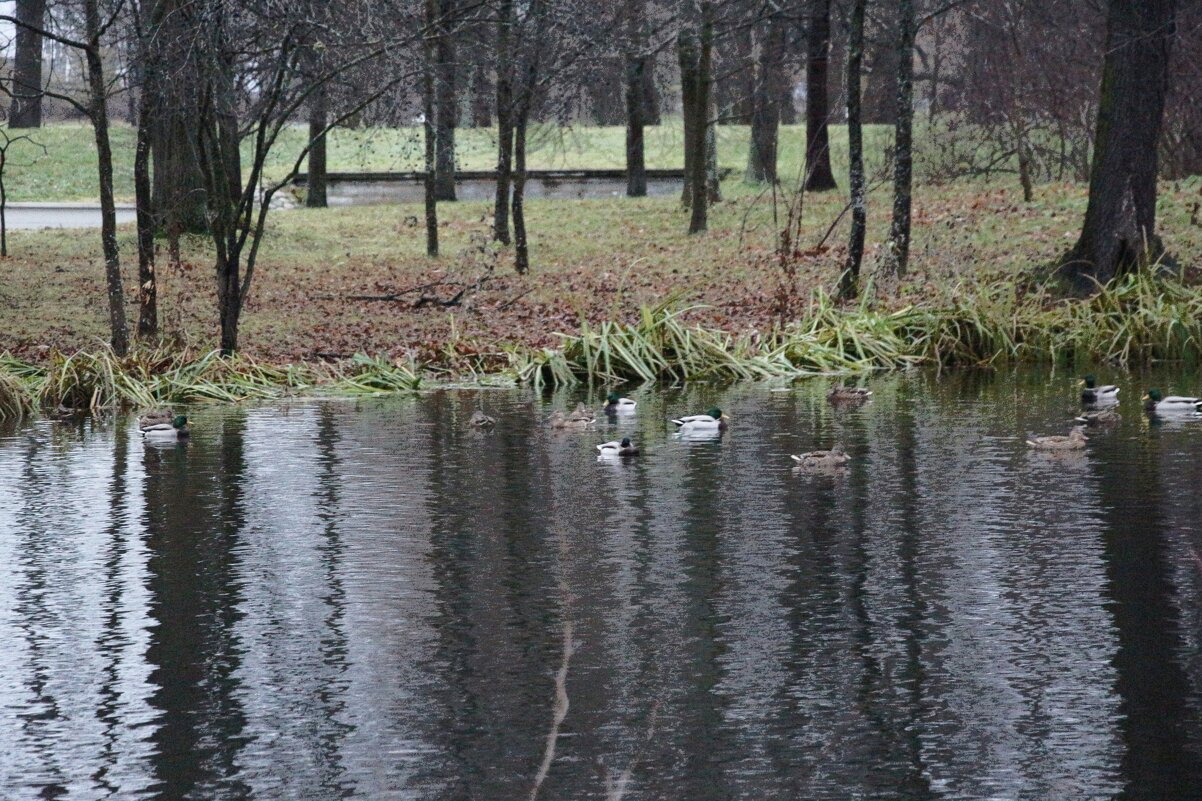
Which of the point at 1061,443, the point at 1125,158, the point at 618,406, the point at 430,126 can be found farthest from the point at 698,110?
the point at 1061,443

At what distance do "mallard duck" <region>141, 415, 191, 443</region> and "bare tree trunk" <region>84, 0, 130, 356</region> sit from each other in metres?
3.37

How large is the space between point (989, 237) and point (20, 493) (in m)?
20.4

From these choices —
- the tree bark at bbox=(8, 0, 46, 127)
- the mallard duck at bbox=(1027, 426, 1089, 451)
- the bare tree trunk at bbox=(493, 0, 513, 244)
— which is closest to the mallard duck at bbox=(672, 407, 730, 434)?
the mallard duck at bbox=(1027, 426, 1089, 451)

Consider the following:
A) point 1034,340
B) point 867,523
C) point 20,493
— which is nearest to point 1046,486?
point 867,523

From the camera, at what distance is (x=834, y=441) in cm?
1356

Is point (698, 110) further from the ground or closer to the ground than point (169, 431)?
further from the ground

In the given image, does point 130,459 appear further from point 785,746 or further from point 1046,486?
point 785,746

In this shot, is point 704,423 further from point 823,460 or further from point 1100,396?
point 1100,396

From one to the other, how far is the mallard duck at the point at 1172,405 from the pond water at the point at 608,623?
1519mm

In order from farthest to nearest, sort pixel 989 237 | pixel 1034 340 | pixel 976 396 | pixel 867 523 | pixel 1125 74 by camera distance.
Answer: pixel 989 237 → pixel 1125 74 → pixel 1034 340 → pixel 976 396 → pixel 867 523

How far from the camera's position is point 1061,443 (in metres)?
12.7

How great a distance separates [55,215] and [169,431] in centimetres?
2718

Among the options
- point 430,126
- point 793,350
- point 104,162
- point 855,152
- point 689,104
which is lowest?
point 793,350

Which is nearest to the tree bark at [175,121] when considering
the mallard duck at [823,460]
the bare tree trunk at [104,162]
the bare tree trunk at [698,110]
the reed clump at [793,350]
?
the bare tree trunk at [104,162]
